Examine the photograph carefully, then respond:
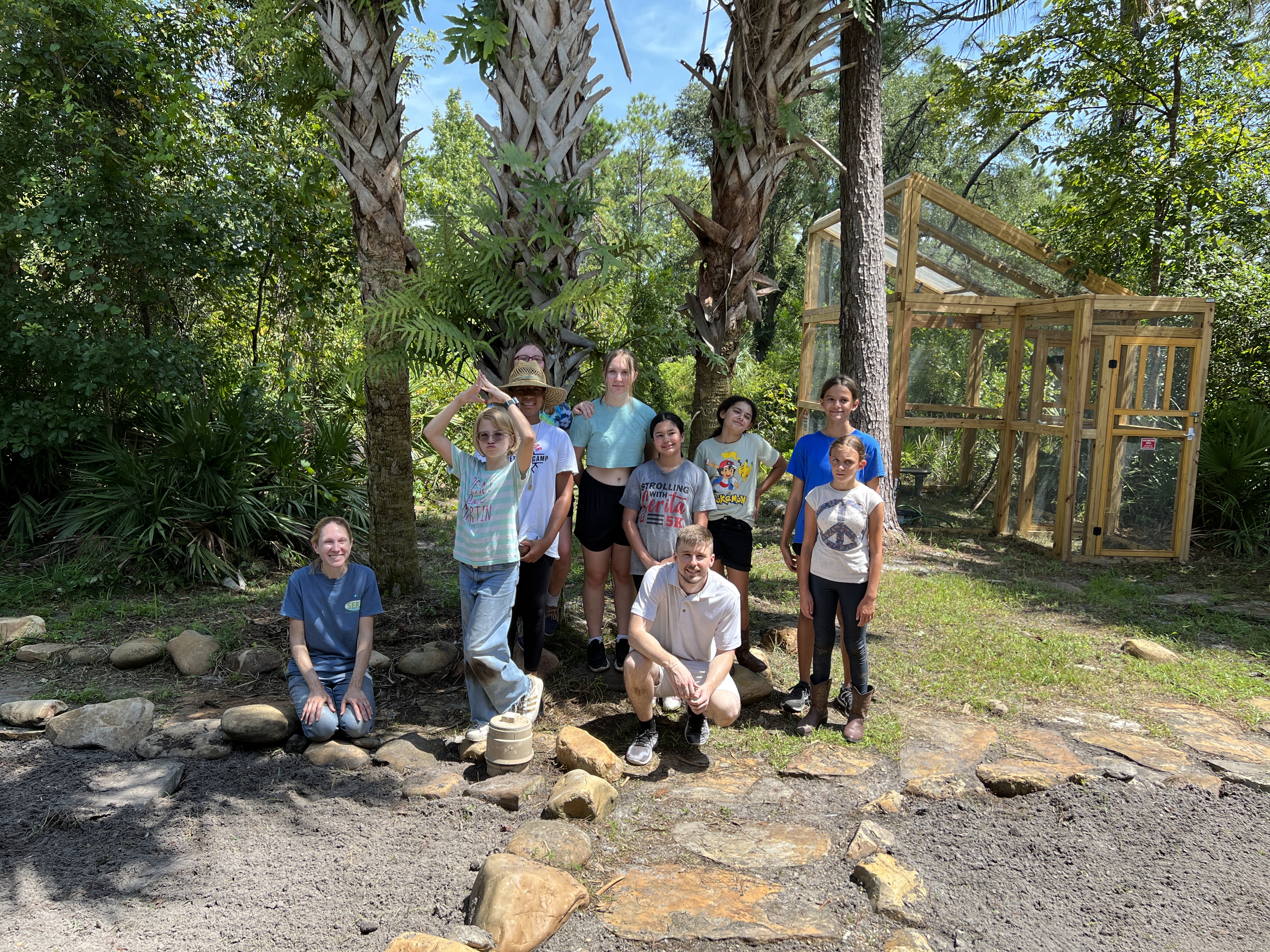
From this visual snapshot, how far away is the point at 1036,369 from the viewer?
9227 mm

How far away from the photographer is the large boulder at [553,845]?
299 centimetres

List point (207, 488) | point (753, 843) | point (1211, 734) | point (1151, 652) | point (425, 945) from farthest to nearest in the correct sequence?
point (207, 488), point (1151, 652), point (1211, 734), point (753, 843), point (425, 945)

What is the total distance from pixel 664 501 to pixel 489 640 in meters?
1.18

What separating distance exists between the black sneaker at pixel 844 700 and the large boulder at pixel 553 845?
1.77 m

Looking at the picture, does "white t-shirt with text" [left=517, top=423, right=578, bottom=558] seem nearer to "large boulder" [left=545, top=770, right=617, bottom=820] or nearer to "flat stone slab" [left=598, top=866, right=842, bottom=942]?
"large boulder" [left=545, top=770, right=617, bottom=820]

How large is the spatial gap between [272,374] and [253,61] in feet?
9.91

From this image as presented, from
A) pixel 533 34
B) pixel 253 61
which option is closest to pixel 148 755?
pixel 533 34

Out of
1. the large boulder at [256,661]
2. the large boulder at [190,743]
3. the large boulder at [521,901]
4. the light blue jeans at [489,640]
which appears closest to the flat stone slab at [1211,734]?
the large boulder at [521,901]

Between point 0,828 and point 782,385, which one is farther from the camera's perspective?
point 782,385

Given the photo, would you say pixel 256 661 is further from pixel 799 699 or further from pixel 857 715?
pixel 857 715

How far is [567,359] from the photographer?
4820 mm

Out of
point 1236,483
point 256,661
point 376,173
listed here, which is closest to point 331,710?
point 256,661

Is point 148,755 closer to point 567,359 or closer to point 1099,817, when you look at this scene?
point 567,359

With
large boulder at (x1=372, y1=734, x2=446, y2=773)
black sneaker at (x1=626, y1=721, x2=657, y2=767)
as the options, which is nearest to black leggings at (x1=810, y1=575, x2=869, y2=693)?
black sneaker at (x1=626, y1=721, x2=657, y2=767)
